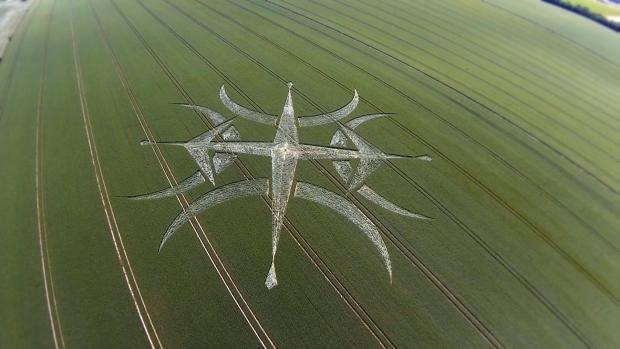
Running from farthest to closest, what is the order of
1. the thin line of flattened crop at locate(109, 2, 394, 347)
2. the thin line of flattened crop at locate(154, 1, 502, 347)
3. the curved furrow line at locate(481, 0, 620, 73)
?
the curved furrow line at locate(481, 0, 620, 73)
the thin line of flattened crop at locate(154, 1, 502, 347)
the thin line of flattened crop at locate(109, 2, 394, 347)

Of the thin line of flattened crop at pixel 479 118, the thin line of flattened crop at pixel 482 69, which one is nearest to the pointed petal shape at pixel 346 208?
the thin line of flattened crop at pixel 479 118

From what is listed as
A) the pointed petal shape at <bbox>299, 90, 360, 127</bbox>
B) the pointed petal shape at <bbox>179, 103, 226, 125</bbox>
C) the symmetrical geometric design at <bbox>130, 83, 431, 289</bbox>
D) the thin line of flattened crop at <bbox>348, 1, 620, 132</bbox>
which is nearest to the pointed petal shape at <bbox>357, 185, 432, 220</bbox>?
the symmetrical geometric design at <bbox>130, 83, 431, 289</bbox>

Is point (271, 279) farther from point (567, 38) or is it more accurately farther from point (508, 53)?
point (567, 38)

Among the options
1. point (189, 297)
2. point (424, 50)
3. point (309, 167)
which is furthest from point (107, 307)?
point (424, 50)

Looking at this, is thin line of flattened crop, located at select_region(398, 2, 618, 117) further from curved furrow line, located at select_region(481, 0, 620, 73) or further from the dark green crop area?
curved furrow line, located at select_region(481, 0, 620, 73)

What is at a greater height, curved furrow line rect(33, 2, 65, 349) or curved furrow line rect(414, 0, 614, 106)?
curved furrow line rect(414, 0, 614, 106)

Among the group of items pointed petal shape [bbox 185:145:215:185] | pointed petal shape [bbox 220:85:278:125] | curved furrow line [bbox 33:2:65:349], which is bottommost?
curved furrow line [bbox 33:2:65:349]

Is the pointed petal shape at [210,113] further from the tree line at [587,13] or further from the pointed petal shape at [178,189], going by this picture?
the tree line at [587,13]
